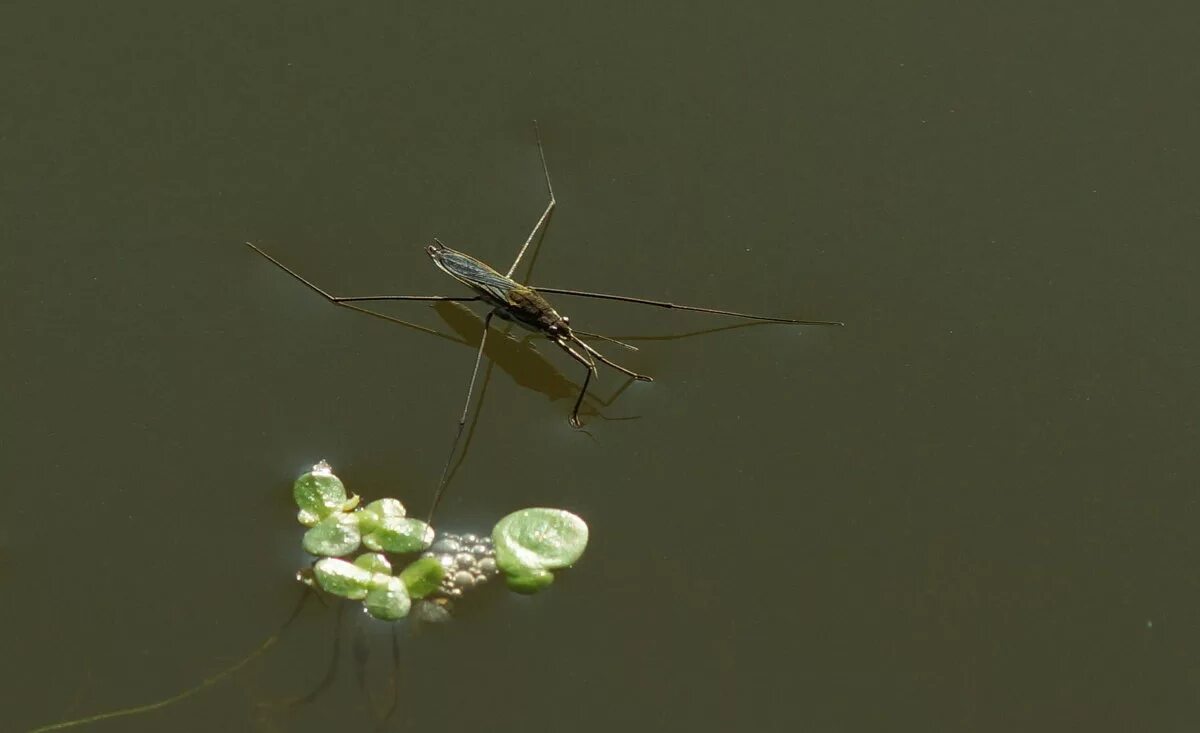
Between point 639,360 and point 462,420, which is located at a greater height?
point 639,360

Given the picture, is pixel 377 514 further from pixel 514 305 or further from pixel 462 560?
pixel 514 305

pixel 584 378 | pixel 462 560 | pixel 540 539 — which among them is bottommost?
pixel 462 560

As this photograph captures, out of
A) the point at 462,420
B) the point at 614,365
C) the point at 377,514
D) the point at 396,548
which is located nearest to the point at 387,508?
the point at 377,514

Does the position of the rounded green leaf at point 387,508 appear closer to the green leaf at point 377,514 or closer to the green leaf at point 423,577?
the green leaf at point 377,514

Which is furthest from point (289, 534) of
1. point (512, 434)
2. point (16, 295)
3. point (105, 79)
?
point (105, 79)

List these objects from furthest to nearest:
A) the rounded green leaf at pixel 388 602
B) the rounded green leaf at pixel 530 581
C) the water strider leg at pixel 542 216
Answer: the water strider leg at pixel 542 216 < the rounded green leaf at pixel 530 581 < the rounded green leaf at pixel 388 602

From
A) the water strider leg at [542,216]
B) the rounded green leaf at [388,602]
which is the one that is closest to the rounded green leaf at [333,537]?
the rounded green leaf at [388,602]

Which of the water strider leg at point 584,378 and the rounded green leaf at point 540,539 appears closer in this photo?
the rounded green leaf at point 540,539

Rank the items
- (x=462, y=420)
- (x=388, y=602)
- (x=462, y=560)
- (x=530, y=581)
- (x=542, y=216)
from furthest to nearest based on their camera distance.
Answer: (x=542, y=216), (x=462, y=420), (x=462, y=560), (x=530, y=581), (x=388, y=602)
